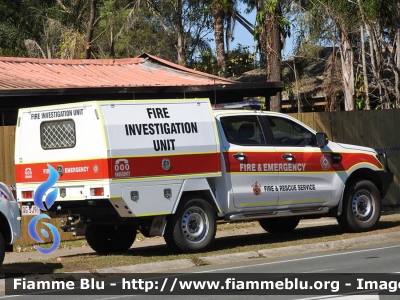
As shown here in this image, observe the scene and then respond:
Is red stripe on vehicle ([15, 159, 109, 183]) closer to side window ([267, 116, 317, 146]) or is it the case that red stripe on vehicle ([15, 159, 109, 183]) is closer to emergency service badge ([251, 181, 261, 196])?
emergency service badge ([251, 181, 261, 196])

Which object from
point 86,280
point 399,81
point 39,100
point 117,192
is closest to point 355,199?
point 117,192

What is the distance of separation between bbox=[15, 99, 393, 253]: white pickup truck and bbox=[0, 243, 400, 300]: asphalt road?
1211mm

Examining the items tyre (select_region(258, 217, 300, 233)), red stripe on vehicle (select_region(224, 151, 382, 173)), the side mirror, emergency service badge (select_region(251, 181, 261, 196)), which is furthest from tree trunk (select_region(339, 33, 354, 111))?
emergency service badge (select_region(251, 181, 261, 196))

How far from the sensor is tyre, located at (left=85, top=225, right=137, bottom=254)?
1378 cm

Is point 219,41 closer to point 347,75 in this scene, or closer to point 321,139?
point 347,75

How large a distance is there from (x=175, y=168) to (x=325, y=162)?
3.11 meters

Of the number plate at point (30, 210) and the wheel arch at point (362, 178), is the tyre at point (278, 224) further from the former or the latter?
the number plate at point (30, 210)

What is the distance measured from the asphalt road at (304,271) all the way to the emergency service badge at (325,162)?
1676 mm

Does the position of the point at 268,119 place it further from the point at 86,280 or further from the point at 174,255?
→ the point at 86,280

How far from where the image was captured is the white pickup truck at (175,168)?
1224 cm

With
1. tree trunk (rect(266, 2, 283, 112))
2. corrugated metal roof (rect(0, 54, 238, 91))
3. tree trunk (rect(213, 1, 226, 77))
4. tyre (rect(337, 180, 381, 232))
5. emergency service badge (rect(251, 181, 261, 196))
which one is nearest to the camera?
emergency service badge (rect(251, 181, 261, 196))

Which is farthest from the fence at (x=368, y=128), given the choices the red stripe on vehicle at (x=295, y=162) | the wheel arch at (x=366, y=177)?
the red stripe on vehicle at (x=295, y=162)

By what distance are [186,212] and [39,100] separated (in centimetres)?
640

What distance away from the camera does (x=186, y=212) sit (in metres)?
13.0
